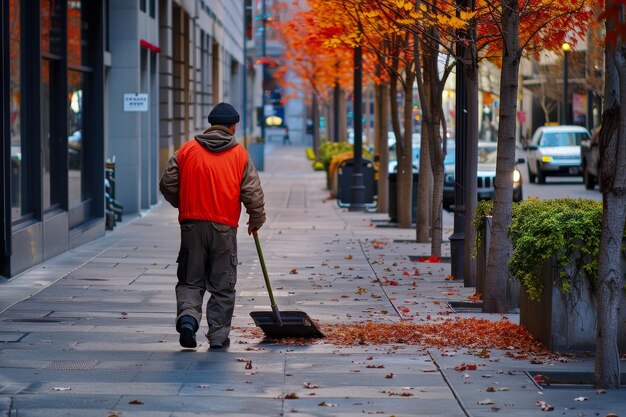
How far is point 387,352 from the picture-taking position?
32.2ft

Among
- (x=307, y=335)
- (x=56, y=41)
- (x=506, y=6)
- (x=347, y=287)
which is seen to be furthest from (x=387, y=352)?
(x=56, y=41)

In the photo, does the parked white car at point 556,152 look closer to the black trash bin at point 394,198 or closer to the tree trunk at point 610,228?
the black trash bin at point 394,198

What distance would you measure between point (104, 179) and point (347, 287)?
8036mm

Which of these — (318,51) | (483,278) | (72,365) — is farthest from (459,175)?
(318,51)

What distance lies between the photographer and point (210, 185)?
9.99 metres

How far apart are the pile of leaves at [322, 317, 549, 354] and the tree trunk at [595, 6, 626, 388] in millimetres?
1249

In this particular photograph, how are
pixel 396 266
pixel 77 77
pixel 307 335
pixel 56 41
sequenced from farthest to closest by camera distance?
pixel 77 77, pixel 56 41, pixel 396 266, pixel 307 335

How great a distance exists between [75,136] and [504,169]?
33.9ft

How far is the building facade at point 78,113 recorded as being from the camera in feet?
50.7

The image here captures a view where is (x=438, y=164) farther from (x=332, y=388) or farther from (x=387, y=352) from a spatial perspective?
(x=332, y=388)

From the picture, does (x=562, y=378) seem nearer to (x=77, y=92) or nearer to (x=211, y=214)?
(x=211, y=214)

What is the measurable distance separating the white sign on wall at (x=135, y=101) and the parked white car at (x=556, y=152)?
66.4ft

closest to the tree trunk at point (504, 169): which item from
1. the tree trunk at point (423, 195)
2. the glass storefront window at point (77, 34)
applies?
the tree trunk at point (423, 195)

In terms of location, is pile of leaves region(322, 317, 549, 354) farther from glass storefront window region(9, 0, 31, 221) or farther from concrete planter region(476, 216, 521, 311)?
glass storefront window region(9, 0, 31, 221)
